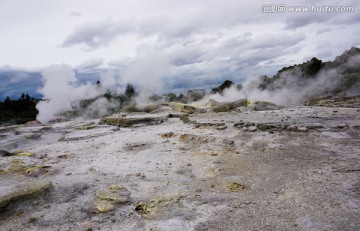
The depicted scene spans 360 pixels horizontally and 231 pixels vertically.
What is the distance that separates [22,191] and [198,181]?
366cm

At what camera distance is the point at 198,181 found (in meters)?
7.53

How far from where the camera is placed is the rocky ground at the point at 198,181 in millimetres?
5652

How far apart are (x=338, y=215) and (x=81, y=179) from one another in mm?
5541

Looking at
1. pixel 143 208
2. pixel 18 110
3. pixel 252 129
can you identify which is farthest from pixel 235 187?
pixel 18 110

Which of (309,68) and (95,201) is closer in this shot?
(95,201)

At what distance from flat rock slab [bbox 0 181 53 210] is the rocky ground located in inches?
0.7

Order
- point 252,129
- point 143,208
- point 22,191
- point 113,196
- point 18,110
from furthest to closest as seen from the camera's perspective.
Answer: point 18,110, point 252,129, point 22,191, point 113,196, point 143,208

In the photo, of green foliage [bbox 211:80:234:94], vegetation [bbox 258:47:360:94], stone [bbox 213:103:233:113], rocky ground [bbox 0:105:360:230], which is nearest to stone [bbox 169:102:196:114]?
stone [bbox 213:103:233:113]

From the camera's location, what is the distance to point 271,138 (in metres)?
10.7

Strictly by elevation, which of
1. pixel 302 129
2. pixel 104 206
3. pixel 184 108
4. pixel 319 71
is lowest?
pixel 104 206

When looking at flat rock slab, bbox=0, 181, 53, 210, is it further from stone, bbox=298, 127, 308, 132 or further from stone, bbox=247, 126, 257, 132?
stone, bbox=298, 127, 308, 132

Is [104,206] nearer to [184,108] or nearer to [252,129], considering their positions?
[252,129]

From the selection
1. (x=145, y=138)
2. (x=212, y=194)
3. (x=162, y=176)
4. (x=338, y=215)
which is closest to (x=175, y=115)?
(x=145, y=138)

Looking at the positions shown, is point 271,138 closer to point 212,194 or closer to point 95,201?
point 212,194
